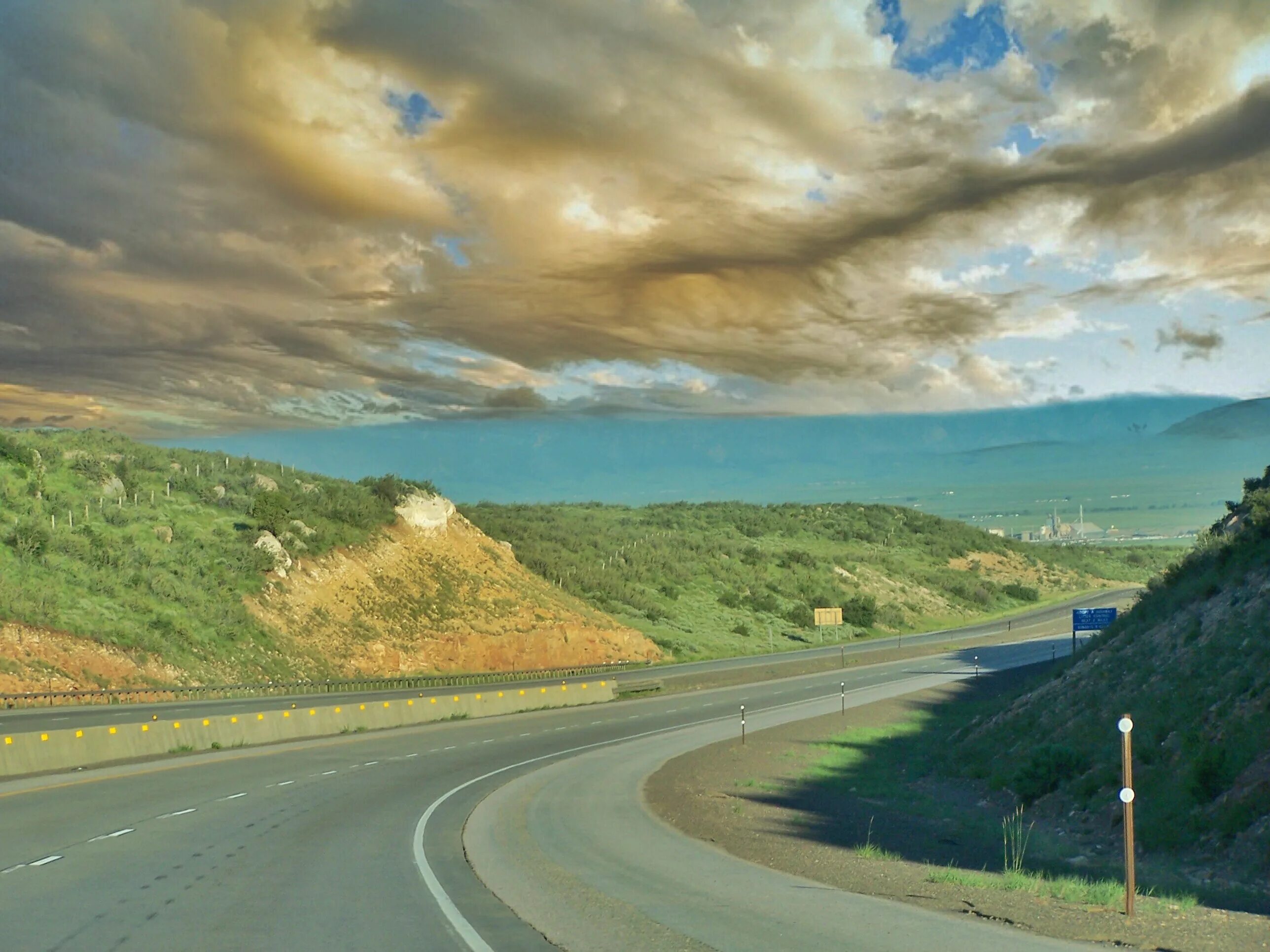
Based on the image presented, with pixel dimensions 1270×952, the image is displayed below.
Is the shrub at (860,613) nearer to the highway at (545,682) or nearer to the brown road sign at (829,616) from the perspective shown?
the highway at (545,682)

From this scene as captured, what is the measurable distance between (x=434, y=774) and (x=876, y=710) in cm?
2389

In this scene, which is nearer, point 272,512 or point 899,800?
point 899,800

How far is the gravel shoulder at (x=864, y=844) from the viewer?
34.5ft

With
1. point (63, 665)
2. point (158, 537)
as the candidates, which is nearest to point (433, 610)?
point (158, 537)

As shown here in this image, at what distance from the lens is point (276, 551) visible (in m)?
64.7

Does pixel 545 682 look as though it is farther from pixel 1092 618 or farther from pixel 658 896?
pixel 658 896

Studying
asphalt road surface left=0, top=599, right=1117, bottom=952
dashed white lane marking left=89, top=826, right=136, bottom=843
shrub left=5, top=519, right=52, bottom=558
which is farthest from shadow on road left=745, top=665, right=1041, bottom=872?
shrub left=5, top=519, right=52, bottom=558

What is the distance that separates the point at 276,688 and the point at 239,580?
39.1 feet

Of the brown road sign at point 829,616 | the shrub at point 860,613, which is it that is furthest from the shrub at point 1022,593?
the brown road sign at point 829,616

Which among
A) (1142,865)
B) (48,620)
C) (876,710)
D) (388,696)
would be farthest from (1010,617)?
(1142,865)

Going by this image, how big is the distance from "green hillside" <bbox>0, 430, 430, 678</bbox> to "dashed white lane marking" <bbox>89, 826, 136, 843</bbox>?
35205mm

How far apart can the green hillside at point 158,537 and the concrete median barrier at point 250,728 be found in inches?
479

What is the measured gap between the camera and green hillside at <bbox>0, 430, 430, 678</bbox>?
52625 millimetres

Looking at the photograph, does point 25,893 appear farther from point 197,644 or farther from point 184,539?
point 184,539
